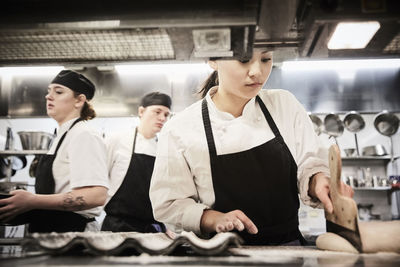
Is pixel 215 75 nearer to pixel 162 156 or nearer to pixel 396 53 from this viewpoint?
pixel 162 156

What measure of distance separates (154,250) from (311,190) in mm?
757

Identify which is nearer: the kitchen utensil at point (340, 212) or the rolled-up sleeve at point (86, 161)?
the kitchen utensil at point (340, 212)

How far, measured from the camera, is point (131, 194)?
2525mm

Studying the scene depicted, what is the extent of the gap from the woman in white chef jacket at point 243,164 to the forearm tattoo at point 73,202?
1.63 feet

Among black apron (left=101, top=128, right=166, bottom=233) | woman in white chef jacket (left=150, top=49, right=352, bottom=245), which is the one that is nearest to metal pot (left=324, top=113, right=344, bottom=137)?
black apron (left=101, top=128, right=166, bottom=233)

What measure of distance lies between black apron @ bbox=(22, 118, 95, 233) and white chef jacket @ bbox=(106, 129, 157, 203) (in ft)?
2.17

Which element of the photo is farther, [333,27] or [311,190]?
[311,190]

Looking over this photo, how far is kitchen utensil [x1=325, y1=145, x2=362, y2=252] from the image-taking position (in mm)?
1020

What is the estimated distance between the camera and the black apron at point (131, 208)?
2461 mm

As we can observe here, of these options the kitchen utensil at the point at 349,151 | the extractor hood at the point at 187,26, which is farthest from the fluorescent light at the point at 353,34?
the kitchen utensil at the point at 349,151

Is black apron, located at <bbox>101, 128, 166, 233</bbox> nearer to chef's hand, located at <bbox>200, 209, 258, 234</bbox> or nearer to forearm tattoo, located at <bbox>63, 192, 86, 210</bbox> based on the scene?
forearm tattoo, located at <bbox>63, 192, 86, 210</bbox>

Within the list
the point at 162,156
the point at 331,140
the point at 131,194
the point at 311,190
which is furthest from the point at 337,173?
the point at 331,140

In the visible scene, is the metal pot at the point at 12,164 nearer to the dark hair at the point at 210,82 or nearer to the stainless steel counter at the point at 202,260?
the dark hair at the point at 210,82

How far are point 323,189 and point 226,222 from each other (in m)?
0.38
